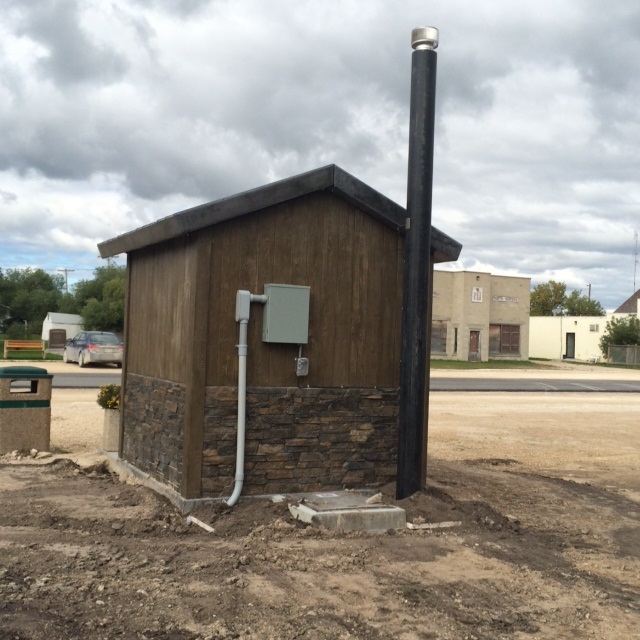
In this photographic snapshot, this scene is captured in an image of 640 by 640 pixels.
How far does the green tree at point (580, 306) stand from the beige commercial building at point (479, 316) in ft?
115

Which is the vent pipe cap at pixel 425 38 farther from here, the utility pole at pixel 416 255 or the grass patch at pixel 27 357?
the grass patch at pixel 27 357

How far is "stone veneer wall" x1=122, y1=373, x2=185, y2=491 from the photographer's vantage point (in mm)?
8156

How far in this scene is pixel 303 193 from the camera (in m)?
8.24

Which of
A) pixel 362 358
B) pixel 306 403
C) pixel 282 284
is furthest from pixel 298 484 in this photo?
pixel 282 284

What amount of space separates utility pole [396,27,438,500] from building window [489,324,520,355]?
4567 centimetres

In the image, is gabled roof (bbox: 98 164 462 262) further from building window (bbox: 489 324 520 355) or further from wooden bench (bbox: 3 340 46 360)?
building window (bbox: 489 324 520 355)

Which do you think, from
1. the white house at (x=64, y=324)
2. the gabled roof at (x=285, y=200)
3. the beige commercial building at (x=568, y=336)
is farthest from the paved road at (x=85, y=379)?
the beige commercial building at (x=568, y=336)

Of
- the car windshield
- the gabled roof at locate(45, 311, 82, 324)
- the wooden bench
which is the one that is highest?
the gabled roof at locate(45, 311, 82, 324)

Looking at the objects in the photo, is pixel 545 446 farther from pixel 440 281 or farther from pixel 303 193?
pixel 440 281

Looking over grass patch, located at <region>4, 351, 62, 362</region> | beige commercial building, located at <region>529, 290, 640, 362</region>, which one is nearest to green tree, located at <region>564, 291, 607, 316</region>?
beige commercial building, located at <region>529, 290, 640, 362</region>

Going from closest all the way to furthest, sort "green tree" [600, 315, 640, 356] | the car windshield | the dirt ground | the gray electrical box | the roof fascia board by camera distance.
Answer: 1. the dirt ground
2. the roof fascia board
3. the gray electrical box
4. the car windshield
5. "green tree" [600, 315, 640, 356]

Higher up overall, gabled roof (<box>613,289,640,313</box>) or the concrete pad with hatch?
gabled roof (<box>613,289,640,313</box>)

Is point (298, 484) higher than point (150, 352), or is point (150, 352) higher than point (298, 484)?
point (150, 352)

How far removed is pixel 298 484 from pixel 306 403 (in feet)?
2.63
